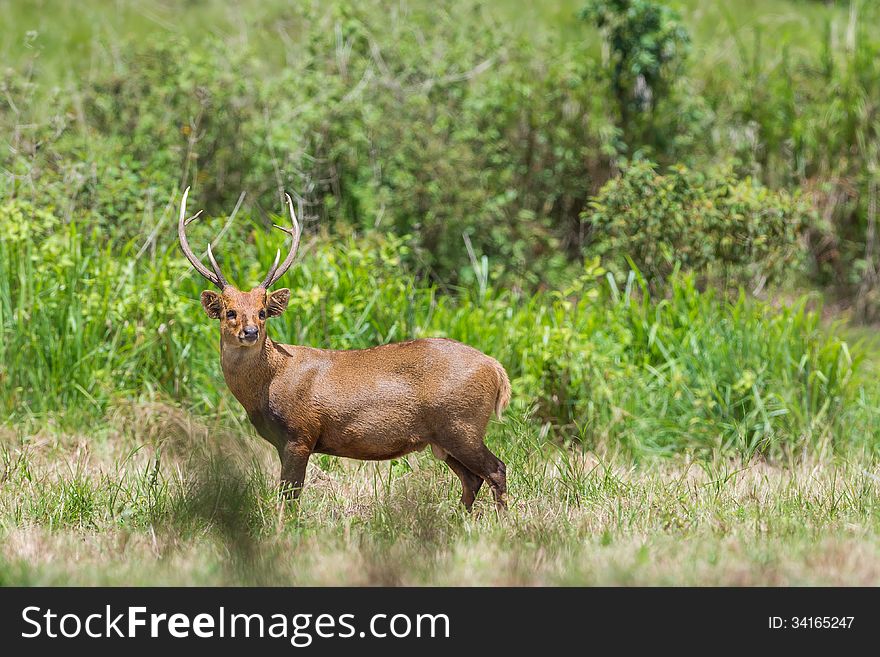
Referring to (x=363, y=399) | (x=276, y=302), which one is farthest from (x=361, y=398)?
(x=276, y=302)

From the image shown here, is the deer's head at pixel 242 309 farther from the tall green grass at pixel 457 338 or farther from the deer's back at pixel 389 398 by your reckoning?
the tall green grass at pixel 457 338

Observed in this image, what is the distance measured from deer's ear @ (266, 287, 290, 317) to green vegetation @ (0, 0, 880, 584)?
0.75 meters

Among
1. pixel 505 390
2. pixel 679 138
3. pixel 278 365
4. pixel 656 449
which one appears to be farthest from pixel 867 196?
pixel 278 365

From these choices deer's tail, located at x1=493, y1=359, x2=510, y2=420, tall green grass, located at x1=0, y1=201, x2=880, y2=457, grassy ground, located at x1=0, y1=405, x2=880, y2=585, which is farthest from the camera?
tall green grass, located at x1=0, y1=201, x2=880, y2=457

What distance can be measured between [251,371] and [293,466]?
18.2 inches

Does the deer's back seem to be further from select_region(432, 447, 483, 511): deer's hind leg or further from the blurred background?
the blurred background

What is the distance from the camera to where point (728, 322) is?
7754 mm

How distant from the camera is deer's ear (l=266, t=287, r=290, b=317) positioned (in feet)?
17.1

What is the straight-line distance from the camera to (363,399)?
5.20 m

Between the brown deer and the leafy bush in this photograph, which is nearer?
the brown deer

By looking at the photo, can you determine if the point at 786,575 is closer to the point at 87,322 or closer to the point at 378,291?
the point at 378,291

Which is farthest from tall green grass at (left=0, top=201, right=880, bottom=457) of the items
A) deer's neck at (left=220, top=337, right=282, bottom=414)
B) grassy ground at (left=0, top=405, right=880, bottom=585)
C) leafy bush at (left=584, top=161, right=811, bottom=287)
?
deer's neck at (left=220, top=337, right=282, bottom=414)

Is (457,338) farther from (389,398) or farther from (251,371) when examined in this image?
(251,371)

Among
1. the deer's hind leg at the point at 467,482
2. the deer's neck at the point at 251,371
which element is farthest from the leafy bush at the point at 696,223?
the deer's neck at the point at 251,371
